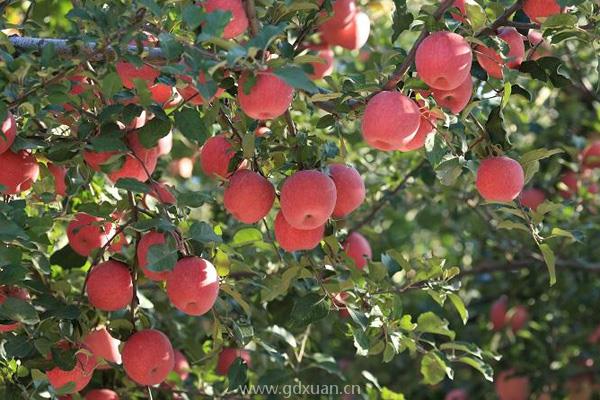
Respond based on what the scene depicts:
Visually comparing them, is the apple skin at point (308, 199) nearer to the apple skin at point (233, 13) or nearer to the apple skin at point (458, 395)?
the apple skin at point (233, 13)

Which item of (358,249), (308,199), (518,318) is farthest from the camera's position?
(518,318)

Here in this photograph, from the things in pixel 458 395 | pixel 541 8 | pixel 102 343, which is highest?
pixel 541 8

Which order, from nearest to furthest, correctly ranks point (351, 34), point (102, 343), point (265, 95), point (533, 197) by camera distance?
point (265, 95)
point (102, 343)
point (351, 34)
point (533, 197)

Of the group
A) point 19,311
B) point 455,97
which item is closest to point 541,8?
point 455,97

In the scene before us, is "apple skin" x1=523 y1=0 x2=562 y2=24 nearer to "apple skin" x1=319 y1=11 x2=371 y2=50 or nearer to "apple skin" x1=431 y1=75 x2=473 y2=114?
"apple skin" x1=431 y1=75 x2=473 y2=114

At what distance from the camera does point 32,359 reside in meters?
2.06

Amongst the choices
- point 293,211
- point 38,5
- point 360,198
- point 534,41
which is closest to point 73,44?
point 293,211

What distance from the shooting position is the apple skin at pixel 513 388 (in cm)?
379

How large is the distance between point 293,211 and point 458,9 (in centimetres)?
51

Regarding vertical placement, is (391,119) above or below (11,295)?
above

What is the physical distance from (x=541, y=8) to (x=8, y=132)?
3.50 feet

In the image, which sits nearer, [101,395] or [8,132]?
[8,132]

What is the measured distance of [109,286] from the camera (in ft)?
6.72

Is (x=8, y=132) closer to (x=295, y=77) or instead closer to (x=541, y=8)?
(x=295, y=77)
